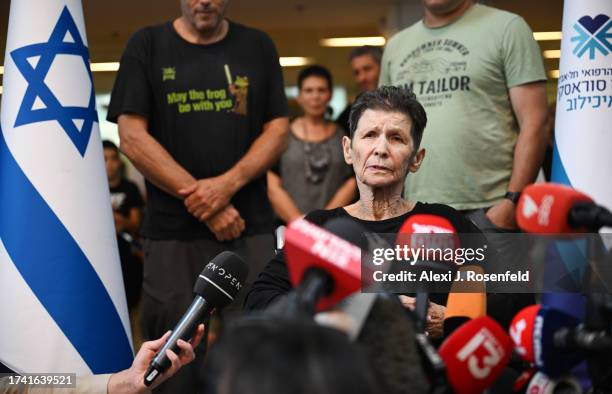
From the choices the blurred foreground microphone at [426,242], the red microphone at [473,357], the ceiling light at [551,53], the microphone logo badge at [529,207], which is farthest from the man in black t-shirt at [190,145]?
the ceiling light at [551,53]

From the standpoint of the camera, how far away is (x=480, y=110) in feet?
12.5

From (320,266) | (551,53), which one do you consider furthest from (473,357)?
(551,53)

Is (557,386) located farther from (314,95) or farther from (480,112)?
(314,95)

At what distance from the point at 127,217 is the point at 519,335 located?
525cm

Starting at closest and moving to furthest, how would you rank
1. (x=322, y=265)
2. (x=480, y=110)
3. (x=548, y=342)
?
1. (x=322, y=265)
2. (x=548, y=342)
3. (x=480, y=110)

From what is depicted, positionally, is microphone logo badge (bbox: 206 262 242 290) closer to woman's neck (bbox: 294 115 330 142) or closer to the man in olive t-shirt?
the man in olive t-shirt

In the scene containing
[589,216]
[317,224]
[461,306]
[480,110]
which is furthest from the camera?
[480,110]

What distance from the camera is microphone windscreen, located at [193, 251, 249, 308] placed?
2.47m

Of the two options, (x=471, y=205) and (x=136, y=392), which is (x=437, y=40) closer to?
(x=471, y=205)

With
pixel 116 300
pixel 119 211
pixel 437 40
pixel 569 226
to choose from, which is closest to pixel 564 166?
pixel 437 40

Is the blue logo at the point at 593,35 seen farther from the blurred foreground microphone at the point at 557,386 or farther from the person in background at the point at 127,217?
the person in background at the point at 127,217

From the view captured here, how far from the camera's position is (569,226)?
1.67m

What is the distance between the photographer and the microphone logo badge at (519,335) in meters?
1.81

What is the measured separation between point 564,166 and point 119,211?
3.93 m
